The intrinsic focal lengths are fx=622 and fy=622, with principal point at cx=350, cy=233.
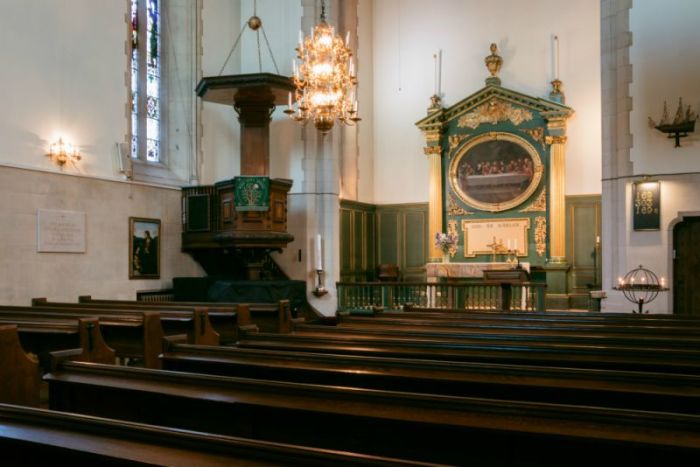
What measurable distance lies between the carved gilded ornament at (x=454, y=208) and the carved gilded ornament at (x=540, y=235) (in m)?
1.69

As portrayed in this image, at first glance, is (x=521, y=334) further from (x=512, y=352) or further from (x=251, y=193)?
(x=251, y=193)

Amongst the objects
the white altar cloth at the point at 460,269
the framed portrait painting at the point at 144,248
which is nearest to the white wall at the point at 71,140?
the framed portrait painting at the point at 144,248

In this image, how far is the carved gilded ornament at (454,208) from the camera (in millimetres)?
15500

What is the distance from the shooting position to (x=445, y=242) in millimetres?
14383

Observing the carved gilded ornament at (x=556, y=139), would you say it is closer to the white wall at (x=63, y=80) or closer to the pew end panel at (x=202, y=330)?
the white wall at (x=63, y=80)

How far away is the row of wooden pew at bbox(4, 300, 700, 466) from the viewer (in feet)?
6.72

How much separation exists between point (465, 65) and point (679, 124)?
6.35 m

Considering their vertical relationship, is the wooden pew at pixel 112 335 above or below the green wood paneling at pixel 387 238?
below

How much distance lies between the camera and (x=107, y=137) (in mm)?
11109

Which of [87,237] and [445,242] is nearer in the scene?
[87,237]

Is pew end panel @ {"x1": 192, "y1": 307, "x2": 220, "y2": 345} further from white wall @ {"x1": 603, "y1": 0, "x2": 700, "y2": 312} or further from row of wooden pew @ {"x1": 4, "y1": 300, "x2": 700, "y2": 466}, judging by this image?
white wall @ {"x1": 603, "y1": 0, "x2": 700, "y2": 312}

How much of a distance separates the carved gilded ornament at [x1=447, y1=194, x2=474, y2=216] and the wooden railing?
266 cm

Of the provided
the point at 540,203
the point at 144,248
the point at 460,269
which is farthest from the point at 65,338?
the point at 540,203

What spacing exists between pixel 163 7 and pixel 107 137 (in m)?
3.79
